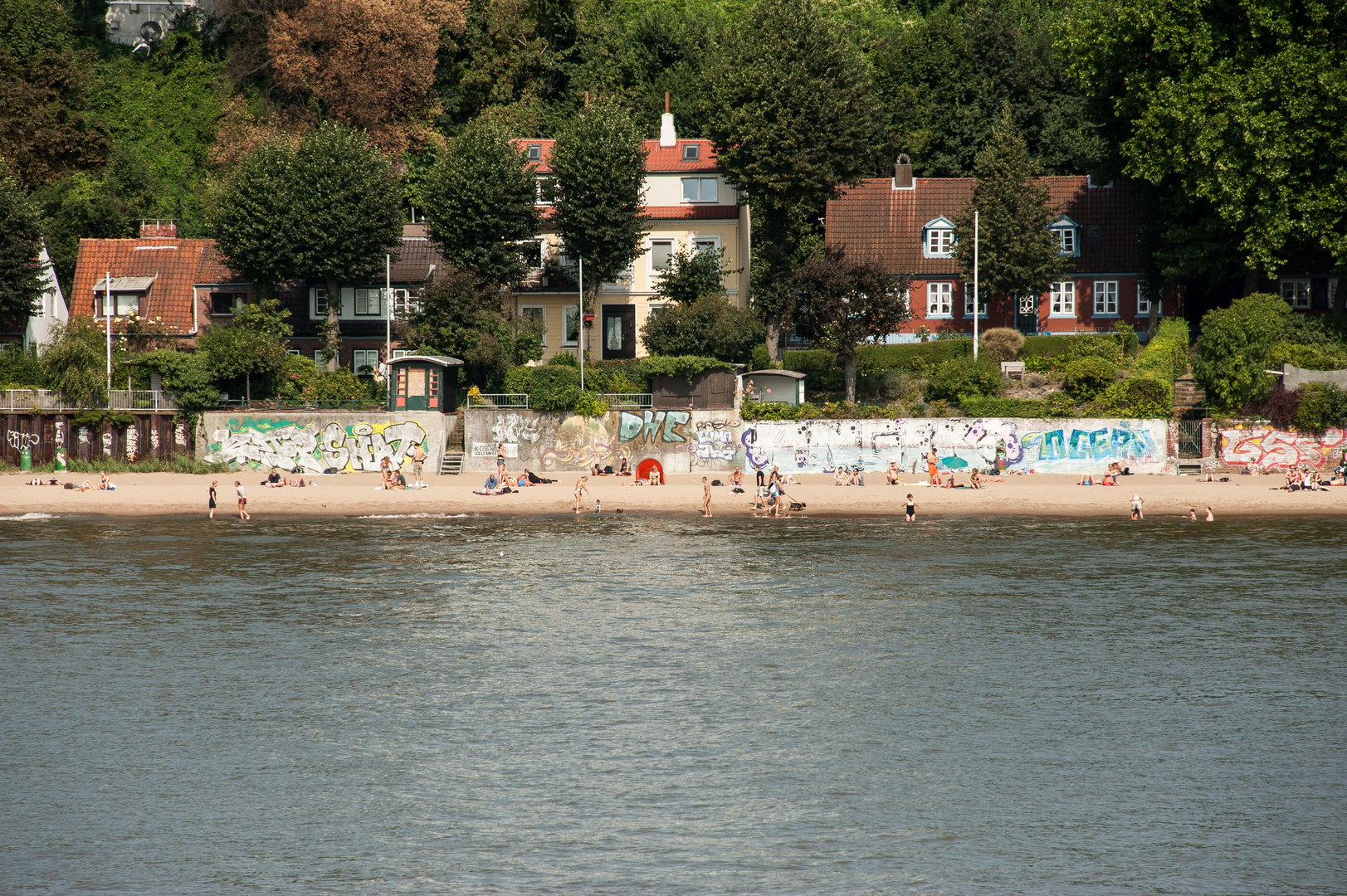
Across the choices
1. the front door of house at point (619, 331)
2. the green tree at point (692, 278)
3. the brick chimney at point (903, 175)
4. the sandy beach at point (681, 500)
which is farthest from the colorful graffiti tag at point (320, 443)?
the brick chimney at point (903, 175)

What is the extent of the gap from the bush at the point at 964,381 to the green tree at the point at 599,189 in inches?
754

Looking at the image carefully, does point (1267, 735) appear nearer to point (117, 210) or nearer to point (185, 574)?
point (185, 574)

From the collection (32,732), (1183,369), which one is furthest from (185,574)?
(1183,369)

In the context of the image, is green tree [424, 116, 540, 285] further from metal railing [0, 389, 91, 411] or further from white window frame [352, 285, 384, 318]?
metal railing [0, 389, 91, 411]

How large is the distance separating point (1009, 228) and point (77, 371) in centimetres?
5292

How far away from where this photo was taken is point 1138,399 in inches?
2346

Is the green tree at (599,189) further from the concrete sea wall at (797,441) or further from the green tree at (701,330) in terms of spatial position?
the concrete sea wall at (797,441)

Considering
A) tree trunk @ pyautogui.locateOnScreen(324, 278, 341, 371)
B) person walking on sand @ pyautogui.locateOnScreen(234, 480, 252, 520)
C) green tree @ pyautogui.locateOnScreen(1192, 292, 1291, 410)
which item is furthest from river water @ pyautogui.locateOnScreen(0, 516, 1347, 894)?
tree trunk @ pyautogui.locateOnScreen(324, 278, 341, 371)

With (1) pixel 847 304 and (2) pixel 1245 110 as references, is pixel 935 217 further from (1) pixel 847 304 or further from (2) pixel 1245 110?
(2) pixel 1245 110

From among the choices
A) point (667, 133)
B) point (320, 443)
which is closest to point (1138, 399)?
point (667, 133)

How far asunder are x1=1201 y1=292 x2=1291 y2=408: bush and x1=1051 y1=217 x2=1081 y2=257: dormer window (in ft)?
53.9

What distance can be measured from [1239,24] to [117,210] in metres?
71.4

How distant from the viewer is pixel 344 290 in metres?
74.2

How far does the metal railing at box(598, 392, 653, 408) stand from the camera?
202 ft
